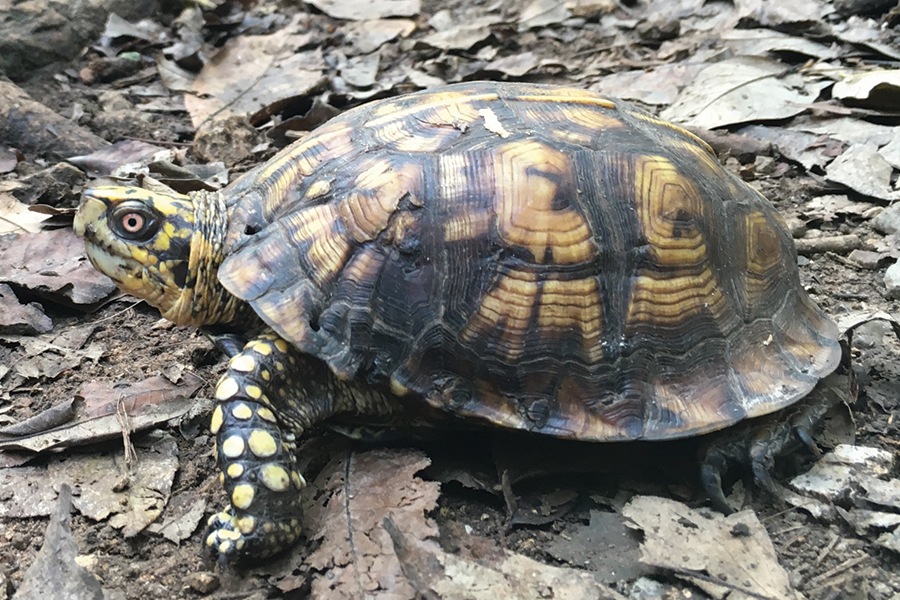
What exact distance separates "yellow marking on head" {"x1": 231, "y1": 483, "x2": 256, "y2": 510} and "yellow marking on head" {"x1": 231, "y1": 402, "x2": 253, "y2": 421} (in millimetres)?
223

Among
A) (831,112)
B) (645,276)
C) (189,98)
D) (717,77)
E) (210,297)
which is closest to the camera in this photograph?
(645,276)

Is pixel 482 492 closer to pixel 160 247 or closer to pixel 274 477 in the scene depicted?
pixel 274 477

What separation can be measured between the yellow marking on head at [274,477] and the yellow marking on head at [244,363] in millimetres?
352

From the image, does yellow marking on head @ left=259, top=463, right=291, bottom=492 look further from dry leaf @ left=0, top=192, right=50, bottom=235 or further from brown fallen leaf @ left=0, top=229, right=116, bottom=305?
dry leaf @ left=0, top=192, right=50, bottom=235

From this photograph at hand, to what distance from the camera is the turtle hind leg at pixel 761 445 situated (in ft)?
7.68

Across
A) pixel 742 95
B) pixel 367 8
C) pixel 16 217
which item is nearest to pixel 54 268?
pixel 16 217

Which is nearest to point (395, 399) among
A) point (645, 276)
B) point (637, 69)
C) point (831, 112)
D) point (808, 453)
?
point (645, 276)

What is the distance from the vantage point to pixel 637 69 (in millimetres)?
5844

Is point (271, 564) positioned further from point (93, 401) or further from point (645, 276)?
point (645, 276)

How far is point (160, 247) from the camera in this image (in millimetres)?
A: 2537

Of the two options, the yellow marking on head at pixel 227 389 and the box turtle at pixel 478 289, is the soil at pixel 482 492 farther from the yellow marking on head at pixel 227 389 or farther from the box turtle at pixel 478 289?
the yellow marking on head at pixel 227 389

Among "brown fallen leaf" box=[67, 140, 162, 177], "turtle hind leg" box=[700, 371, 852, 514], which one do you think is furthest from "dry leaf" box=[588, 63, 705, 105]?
"brown fallen leaf" box=[67, 140, 162, 177]

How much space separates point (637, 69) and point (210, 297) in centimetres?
474

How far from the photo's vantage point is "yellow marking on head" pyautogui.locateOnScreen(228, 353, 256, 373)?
2.26 metres
